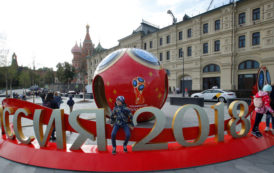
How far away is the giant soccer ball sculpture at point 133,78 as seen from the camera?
18.5ft

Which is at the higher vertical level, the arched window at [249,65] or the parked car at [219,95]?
the arched window at [249,65]

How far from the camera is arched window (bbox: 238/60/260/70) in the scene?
2239 cm

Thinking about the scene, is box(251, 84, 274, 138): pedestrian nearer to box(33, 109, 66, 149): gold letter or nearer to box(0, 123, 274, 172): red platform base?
box(0, 123, 274, 172): red platform base

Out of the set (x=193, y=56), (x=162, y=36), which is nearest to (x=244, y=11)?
(x=193, y=56)

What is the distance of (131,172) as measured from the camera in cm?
340

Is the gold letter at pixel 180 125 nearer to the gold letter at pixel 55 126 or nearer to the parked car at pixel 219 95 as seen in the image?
the gold letter at pixel 55 126

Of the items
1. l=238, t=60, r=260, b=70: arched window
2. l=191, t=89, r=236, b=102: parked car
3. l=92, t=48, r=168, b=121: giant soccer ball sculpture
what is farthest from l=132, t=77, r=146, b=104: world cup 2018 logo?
l=238, t=60, r=260, b=70: arched window

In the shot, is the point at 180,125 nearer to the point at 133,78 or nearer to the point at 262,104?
the point at 133,78

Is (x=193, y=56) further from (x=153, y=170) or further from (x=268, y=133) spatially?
(x=153, y=170)

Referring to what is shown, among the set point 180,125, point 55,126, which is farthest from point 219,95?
point 55,126

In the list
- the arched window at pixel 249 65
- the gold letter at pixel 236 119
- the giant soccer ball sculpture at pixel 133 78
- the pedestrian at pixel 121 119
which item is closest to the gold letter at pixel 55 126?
the pedestrian at pixel 121 119

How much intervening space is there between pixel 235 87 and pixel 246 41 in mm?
6892

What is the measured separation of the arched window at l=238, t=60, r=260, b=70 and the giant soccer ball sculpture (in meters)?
22.8

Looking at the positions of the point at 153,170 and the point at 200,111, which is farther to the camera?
the point at 200,111
